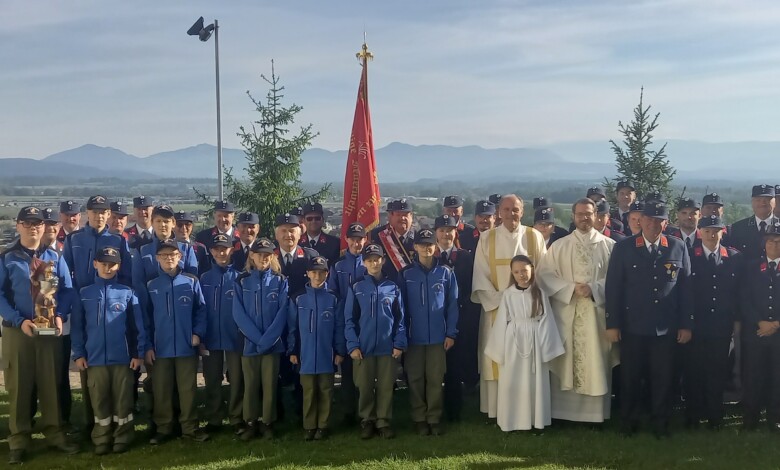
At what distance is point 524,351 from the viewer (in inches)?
260

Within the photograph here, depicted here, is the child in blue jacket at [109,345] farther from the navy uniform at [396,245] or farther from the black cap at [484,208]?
the black cap at [484,208]

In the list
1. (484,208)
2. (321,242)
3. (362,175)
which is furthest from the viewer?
(362,175)

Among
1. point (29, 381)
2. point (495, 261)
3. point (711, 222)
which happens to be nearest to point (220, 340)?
point (29, 381)

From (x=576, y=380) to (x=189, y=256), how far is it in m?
4.45

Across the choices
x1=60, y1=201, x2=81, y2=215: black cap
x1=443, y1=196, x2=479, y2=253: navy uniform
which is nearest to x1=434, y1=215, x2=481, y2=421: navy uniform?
x1=443, y1=196, x2=479, y2=253: navy uniform

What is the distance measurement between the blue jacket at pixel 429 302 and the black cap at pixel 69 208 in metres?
4.34

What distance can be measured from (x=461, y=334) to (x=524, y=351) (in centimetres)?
101

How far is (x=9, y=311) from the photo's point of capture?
6.00 m

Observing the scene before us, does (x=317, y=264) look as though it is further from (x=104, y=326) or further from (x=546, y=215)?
(x=546, y=215)

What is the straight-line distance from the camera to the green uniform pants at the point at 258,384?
652cm

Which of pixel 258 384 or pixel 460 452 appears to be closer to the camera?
pixel 460 452

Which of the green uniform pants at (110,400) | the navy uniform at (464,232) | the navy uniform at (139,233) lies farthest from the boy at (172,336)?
the navy uniform at (464,232)

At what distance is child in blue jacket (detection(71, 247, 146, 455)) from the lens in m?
6.11

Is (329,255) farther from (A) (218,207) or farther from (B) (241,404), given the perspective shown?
(B) (241,404)
